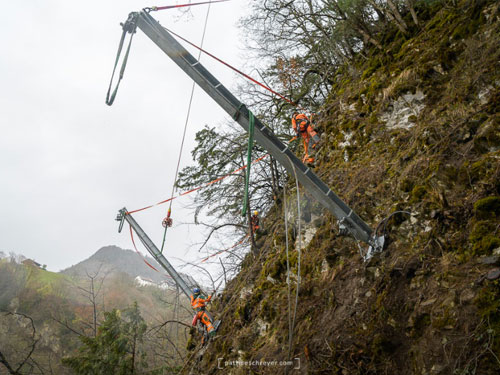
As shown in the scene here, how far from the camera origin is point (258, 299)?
5.59 meters

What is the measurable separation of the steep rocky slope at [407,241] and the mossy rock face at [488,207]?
0.04 feet

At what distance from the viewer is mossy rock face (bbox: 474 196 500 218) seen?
10.4ft

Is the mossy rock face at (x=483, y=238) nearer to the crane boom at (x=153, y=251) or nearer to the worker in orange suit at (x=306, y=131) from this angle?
the worker in orange suit at (x=306, y=131)

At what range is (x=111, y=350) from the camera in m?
9.95

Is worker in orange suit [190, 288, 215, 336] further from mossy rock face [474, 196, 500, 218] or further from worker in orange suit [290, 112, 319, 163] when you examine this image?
mossy rock face [474, 196, 500, 218]

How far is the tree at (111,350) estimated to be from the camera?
31.7 feet

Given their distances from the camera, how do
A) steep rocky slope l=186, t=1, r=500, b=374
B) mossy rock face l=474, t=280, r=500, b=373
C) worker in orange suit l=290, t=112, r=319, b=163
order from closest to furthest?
mossy rock face l=474, t=280, r=500, b=373 → steep rocky slope l=186, t=1, r=500, b=374 → worker in orange suit l=290, t=112, r=319, b=163

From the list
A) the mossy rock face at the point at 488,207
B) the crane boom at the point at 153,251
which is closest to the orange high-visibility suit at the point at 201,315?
the crane boom at the point at 153,251

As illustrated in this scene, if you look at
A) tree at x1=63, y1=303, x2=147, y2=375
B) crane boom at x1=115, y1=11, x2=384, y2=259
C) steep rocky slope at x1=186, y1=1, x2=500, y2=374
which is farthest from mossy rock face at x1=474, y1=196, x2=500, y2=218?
tree at x1=63, y1=303, x2=147, y2=375

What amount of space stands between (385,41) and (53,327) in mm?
36786

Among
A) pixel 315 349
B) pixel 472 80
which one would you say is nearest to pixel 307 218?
pixel 315 349

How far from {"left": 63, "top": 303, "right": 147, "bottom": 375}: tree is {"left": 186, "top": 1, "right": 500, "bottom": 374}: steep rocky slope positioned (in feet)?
13.6

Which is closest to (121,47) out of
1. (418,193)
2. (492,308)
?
(418,193)

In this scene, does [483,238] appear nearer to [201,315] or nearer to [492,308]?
[492,308]
